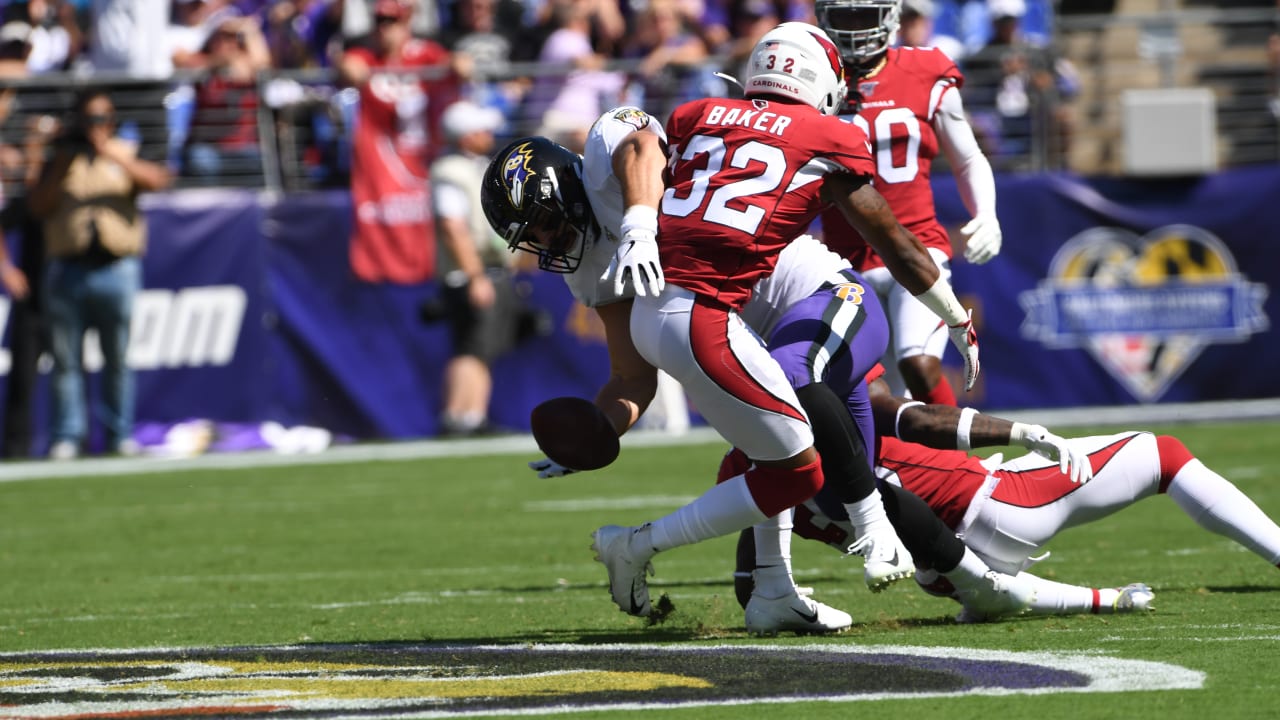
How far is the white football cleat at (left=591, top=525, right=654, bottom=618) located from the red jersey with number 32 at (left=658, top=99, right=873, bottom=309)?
0.76m

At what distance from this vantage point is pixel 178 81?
13.9m

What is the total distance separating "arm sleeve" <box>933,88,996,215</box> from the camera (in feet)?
23.8

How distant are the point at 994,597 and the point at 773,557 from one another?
657mm

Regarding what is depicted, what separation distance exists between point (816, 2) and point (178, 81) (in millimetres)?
7781

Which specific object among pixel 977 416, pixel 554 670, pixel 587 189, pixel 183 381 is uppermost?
pixel 587 189

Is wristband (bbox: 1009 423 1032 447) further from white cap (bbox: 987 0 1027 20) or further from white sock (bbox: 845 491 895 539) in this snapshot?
white cap (bbox: 987 0 1027 20)

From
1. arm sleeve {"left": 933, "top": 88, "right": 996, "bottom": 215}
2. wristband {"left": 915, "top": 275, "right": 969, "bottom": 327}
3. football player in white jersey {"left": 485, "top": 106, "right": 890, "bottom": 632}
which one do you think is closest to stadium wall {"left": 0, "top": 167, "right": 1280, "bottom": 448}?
arm sleeve {"left": 933, "top": 88, "right": 996, "bottom": 215}

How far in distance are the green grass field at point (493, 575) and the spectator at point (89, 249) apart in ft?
3.87

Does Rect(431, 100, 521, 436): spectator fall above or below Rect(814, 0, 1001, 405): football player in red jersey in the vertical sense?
below

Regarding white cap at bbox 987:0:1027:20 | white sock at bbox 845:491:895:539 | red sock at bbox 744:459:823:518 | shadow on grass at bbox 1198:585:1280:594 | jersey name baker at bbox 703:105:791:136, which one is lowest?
shadow on grass at bbox 1198:585:1280:594

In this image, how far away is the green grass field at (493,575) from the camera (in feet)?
16.2

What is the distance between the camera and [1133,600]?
18.5 feet

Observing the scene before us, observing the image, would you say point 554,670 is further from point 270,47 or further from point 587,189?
point 270,47

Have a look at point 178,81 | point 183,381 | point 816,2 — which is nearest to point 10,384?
point 183,381
